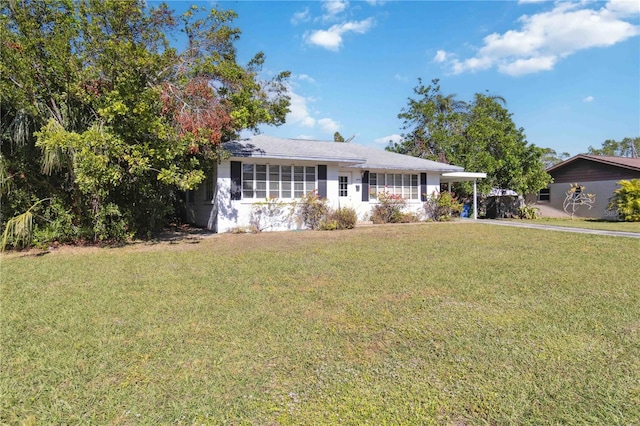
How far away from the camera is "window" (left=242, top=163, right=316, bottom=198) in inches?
554

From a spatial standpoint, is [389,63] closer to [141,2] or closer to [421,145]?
[421,145]

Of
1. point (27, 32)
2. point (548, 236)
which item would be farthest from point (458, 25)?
point (27, 32)

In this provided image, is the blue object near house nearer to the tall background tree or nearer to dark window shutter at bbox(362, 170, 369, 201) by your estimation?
the tall background tree

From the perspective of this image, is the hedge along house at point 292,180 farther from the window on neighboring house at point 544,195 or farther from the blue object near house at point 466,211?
the window on neighboring house at point 544,195

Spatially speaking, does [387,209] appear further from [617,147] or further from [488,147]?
[617,147]

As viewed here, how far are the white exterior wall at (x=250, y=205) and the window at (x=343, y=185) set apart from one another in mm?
145

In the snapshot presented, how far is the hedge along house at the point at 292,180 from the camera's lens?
44.8ft

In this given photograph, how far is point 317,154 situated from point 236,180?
3.53 m

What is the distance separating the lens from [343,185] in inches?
664

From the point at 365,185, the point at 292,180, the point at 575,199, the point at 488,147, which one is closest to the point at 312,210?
the point at 292,180

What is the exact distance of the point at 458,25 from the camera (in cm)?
1423

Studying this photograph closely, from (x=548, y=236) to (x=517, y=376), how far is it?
10.4 metres

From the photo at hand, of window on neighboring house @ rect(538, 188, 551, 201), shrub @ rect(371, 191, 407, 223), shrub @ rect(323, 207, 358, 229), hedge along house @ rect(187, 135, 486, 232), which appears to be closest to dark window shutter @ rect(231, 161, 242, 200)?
hedge along house @ rect(187, 135, 486, 232)

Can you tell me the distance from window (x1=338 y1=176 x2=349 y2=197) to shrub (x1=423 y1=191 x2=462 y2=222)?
4.54 m
